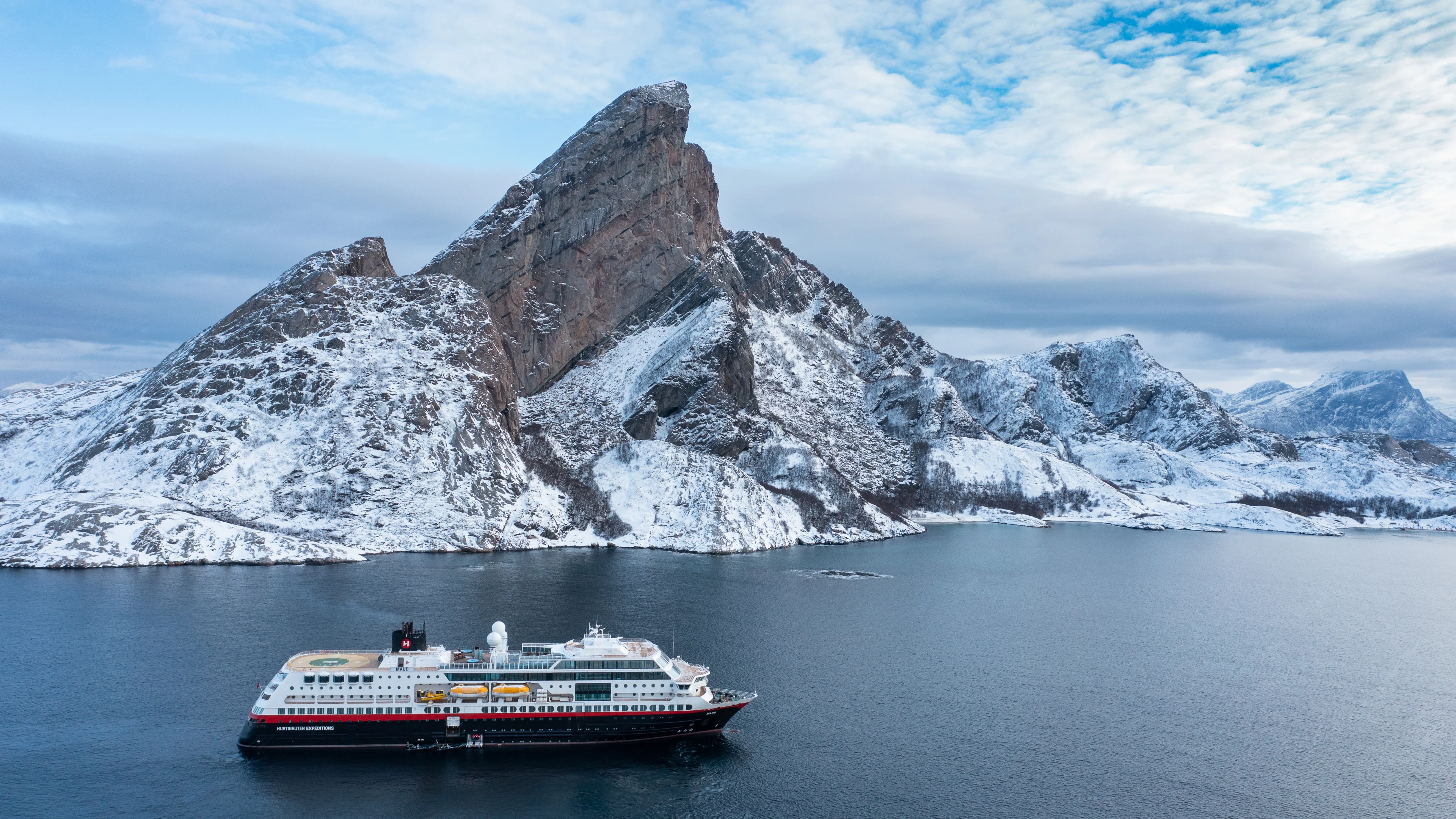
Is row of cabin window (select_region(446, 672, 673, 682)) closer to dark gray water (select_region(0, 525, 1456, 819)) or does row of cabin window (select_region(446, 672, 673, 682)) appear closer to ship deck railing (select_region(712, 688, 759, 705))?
ship deck railing (select_region(712, 688, 759, 705))

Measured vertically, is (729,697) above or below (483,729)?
above

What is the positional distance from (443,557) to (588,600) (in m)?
51.4

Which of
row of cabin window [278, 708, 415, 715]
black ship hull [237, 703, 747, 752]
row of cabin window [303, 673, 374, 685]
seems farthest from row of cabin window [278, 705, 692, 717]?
row of cabin window [303, 673, 374, 685]

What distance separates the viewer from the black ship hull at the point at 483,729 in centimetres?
7550

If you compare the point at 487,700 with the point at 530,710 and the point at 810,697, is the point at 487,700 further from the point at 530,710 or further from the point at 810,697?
the point at 810,697

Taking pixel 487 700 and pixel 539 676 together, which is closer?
pixel 487 700

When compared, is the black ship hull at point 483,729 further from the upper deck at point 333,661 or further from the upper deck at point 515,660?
the upper deck at point 333,661

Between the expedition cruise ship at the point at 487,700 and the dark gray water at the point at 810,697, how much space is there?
2.22 meters

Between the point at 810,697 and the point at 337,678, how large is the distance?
42.3 m

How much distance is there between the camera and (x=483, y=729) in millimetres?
77938

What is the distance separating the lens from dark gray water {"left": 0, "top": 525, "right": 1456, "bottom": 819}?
2635 inches

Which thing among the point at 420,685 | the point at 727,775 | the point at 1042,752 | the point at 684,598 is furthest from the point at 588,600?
the point at 1042,752

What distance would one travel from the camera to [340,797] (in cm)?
6656

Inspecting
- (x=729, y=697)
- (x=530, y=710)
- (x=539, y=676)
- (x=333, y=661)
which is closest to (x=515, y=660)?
(x=539, y=676)
